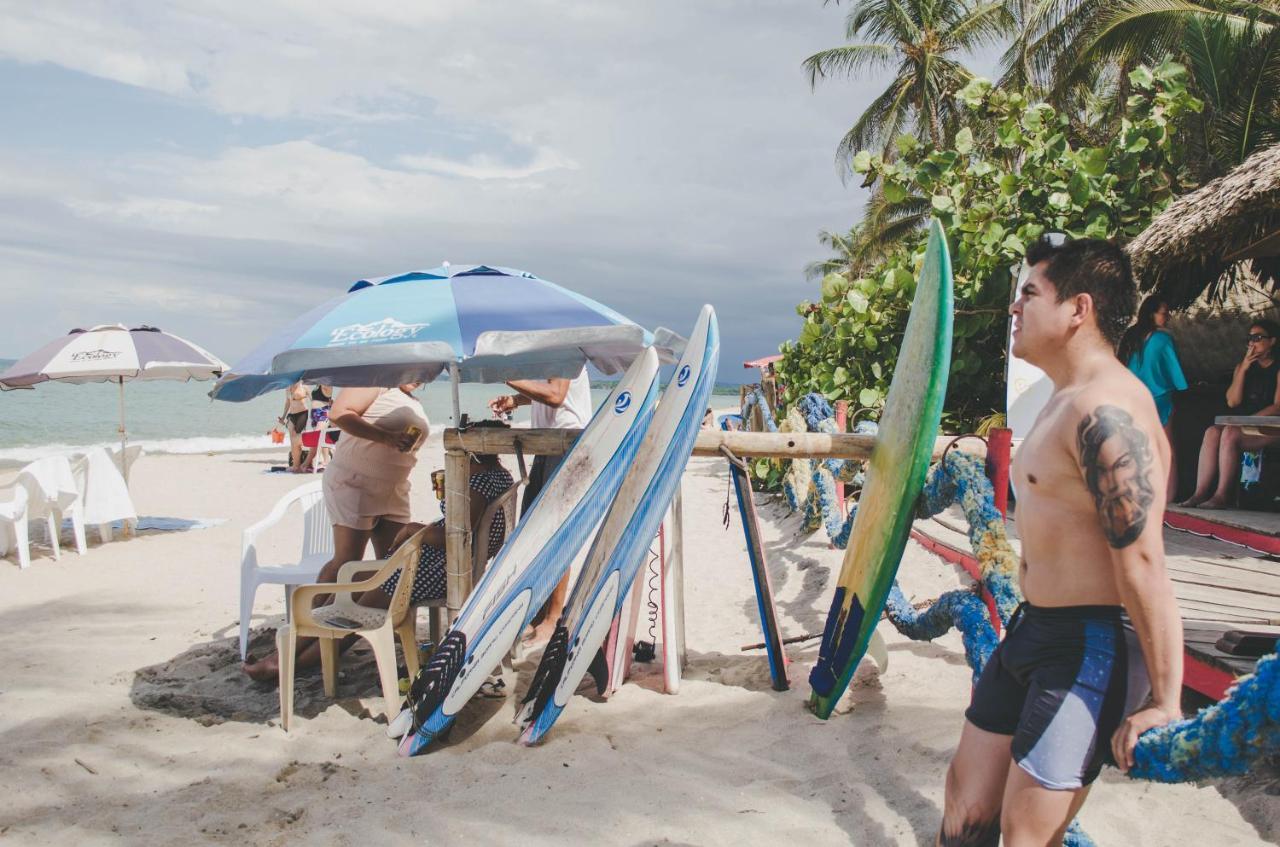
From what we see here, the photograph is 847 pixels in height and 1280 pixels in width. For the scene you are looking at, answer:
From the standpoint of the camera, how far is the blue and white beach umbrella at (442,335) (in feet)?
11.0

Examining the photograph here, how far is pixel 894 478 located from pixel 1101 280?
1.36m

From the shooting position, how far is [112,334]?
28.0 feet

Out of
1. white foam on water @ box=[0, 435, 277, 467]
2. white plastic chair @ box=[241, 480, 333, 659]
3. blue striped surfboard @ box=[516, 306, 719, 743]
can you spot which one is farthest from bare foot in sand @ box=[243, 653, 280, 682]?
white foam on water @ box=[0, 435, 277, 467]

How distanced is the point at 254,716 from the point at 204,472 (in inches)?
489

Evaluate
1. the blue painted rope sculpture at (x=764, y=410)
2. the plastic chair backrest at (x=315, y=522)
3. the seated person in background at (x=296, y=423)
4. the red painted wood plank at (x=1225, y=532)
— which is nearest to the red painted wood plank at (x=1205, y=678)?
the red painted wood plank at (x=1225, y=532)

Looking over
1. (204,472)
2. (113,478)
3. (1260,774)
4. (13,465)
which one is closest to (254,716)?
(1260,774)

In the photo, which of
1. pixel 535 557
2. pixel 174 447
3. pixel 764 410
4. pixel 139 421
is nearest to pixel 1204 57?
pixel 764 410

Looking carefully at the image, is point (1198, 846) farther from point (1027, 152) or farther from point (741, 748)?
point (1027, 152)

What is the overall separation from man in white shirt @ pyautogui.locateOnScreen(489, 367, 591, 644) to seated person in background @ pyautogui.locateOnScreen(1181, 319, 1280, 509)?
4.63 m

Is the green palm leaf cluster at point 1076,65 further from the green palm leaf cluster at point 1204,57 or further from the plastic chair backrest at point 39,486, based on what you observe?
the plastic chair backrest at point 39,486

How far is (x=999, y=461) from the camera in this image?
9.93ft

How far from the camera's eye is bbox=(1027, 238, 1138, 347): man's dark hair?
5.84 ft

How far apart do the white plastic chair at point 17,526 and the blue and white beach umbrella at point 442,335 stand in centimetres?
446

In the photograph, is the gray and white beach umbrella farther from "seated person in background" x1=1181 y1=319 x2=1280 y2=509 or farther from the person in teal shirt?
"seated person in background" x1=1181 y1=319 x2=1280 y2=509
